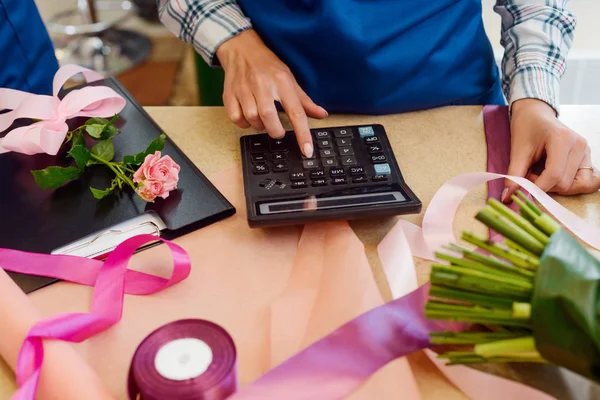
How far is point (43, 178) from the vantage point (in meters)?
0.60

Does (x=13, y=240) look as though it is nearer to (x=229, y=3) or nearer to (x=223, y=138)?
(x=223, y=138)

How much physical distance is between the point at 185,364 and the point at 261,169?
11.3 inches

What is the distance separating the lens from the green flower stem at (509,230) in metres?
0.41

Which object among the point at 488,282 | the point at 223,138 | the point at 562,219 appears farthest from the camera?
the point at 223,138

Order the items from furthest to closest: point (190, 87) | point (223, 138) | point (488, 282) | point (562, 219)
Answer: point (190, 87), point (223, 138), point (562, 219), point (488, 282)

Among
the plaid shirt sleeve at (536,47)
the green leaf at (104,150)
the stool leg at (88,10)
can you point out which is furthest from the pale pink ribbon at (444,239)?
the stool leg at (88,10)

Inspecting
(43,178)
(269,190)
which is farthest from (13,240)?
(269,190)

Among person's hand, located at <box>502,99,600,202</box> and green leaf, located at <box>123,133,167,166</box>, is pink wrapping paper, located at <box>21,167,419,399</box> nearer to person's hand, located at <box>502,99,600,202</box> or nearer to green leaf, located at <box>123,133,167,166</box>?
green leaf, located at <box>123,133,167,166</box>

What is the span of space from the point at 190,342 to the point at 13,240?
0.88 feet

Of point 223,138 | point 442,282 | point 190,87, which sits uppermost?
point 442,282

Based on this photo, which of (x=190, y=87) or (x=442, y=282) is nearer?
(x=442, y=282)

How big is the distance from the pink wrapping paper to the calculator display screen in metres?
0.02

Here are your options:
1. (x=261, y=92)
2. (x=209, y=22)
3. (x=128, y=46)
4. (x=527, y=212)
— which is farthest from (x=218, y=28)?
(x=128, y=46)

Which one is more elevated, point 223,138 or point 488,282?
point 488,282
